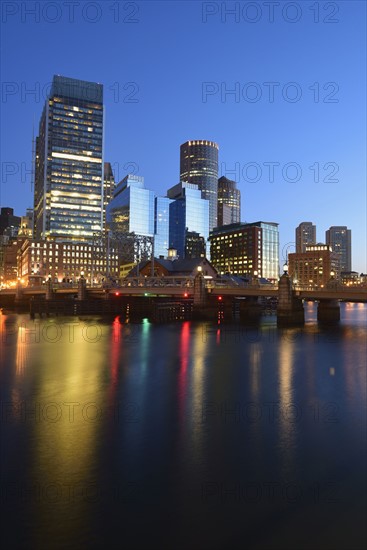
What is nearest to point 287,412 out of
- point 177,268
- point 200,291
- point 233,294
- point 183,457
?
point 183,457

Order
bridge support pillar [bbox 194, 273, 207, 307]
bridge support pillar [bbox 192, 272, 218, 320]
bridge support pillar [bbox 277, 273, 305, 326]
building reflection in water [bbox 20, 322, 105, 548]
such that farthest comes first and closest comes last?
1. bridge support pillar [bbox 192, 272, 218, 320]
2. bridge support pillar [bbox 194, 273, 207, 307]
3. bridge support pillar [bbox 277, 273, 305, 326]
4. building reflection in water [bbox 20, 322, 105, 548]

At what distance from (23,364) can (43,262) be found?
157184 mm

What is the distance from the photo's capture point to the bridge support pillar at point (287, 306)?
6756 cm

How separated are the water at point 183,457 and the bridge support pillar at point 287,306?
3245 centimetres

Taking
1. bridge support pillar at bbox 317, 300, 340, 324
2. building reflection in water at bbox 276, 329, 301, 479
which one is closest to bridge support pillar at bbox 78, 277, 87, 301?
bridge support pillar at bbox 317, 300, 340, 324

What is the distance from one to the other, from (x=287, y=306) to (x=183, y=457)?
2229 inches

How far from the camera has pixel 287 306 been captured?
230ft

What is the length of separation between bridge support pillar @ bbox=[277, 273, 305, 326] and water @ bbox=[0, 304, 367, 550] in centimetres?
3245

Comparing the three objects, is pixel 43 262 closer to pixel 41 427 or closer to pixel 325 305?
pixel 325 305

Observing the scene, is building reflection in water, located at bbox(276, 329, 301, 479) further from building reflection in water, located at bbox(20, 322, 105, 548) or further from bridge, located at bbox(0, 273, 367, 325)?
bridge, located at bbox(0, 273, 367, 325)

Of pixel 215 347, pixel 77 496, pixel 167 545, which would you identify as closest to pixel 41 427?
pixel 77 496

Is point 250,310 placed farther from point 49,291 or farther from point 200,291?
point 49,291

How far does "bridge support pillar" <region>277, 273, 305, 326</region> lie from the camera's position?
6756 cm

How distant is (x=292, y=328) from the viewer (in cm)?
6744
